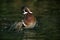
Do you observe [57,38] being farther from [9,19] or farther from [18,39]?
[9,19]

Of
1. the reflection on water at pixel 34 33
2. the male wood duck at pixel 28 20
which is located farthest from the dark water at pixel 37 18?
the male wood duck at pixel 28 20

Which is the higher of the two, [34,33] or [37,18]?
[37,18]

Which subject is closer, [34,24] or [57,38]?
[57,38]

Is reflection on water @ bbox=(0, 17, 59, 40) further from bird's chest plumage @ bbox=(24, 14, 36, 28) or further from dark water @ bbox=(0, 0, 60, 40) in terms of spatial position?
bird's chest plumage @ bbox=(24, 14, 36, 28)

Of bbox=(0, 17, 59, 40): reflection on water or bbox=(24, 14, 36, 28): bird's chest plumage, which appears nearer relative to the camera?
bbox=(0, 17, 59, 40): reflection on water

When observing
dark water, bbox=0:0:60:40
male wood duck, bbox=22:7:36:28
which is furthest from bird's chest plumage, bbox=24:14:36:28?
dark water, bbox=0:0:60:40

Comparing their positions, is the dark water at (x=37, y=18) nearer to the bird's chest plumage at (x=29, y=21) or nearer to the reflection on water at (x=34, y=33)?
the reflection on water at (x=34, y=33)

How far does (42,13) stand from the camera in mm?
11172

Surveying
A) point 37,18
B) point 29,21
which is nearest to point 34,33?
point 29,21

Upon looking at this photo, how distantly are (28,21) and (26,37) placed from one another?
2.30 ft

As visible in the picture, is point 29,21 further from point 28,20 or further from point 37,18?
point 37,18

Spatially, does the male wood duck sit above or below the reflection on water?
above

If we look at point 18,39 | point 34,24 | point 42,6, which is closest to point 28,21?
point 34,24

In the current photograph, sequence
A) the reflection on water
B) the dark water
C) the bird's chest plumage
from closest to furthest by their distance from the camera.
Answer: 1. the reflection on water
2. the dark water
3. the bird's chest plumage
